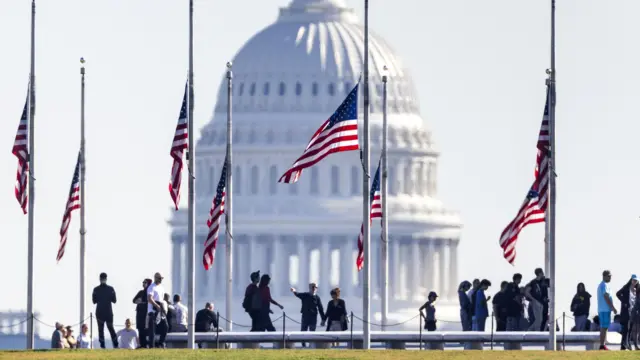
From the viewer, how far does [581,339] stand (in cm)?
12156

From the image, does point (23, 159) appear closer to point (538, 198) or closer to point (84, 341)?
point (84, 341)

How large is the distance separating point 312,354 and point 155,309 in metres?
8.17

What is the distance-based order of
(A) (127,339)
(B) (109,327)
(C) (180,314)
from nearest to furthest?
(A) (127,339)
(B) (109,327)
(C) (180,314)

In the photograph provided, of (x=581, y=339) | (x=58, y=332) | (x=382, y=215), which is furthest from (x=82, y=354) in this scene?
(x=382, y=215)

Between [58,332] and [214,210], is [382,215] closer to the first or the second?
[214,210]

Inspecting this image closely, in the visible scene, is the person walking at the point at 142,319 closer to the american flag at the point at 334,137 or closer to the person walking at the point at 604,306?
the american flag at the point at 334,137

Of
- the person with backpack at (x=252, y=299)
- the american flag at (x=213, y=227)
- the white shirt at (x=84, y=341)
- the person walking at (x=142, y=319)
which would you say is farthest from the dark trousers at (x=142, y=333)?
the american flag at (x=213, y=227)

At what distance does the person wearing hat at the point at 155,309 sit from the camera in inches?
4550

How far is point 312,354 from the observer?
109m

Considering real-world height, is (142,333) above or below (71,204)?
below

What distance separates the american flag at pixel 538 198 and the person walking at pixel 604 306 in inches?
297

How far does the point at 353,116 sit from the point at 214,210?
19.5 m

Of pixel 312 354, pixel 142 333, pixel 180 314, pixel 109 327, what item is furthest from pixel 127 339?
pixel 312 354

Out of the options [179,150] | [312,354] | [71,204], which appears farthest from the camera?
[71,204]
